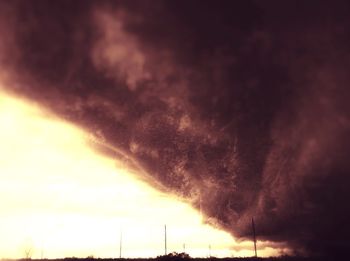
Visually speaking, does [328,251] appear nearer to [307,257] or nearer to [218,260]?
[307,257]

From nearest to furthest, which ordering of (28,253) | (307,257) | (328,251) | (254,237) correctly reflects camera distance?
(307,257), (328,251), (254,237), (28,253)

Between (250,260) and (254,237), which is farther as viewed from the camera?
(254,237)

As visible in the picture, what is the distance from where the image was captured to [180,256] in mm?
57031

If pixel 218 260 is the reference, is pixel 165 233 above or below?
above

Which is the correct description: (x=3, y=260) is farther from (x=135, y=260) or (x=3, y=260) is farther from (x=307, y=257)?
(x=307, y=257)

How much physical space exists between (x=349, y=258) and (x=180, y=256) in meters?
34.4

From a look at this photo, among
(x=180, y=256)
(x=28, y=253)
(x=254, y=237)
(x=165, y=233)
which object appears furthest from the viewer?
(x=28, y=253)

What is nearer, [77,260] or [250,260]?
[250,260]

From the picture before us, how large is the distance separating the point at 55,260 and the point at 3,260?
14609mm

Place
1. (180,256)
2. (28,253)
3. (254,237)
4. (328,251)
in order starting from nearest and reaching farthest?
(180,256)
(328,251)
(254,237)
(28,253)

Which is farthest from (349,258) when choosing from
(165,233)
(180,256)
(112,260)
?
(112,260)

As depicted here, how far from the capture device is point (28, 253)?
103500mm

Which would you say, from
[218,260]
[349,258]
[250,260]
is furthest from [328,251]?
[218,260]

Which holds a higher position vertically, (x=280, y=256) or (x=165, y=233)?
(x=165, y=233)
